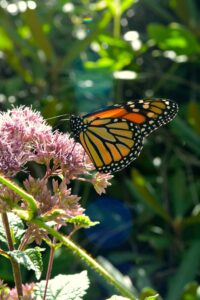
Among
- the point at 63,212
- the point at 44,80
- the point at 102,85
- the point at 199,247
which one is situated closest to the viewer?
the point at 63,212

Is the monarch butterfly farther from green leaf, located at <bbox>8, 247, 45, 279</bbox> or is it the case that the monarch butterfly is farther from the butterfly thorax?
green leaf, located at <bbox>8, 247, 45, 279</bbox>

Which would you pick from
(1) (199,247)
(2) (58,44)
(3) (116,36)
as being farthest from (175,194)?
(2) (58,44)

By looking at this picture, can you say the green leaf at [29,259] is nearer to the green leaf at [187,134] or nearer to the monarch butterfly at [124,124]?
the monarch butterfly at [124,124]

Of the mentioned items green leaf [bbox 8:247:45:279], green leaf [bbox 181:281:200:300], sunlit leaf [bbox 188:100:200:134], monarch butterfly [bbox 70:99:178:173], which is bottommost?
green leaf [bbox 181:281:200:300]

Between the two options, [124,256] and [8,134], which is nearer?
[8,134]

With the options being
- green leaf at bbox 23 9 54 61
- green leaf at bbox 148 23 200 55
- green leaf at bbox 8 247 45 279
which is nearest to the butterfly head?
green leaf at bbox 8 247 45 279

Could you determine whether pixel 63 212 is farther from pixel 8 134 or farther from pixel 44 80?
pixel 44 80

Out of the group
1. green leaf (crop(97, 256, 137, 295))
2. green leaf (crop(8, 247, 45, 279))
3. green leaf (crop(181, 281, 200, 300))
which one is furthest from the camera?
green leaf (crop(97, 256, 137, 295))

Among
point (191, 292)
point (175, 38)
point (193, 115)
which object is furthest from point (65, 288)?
point (175, 38)
